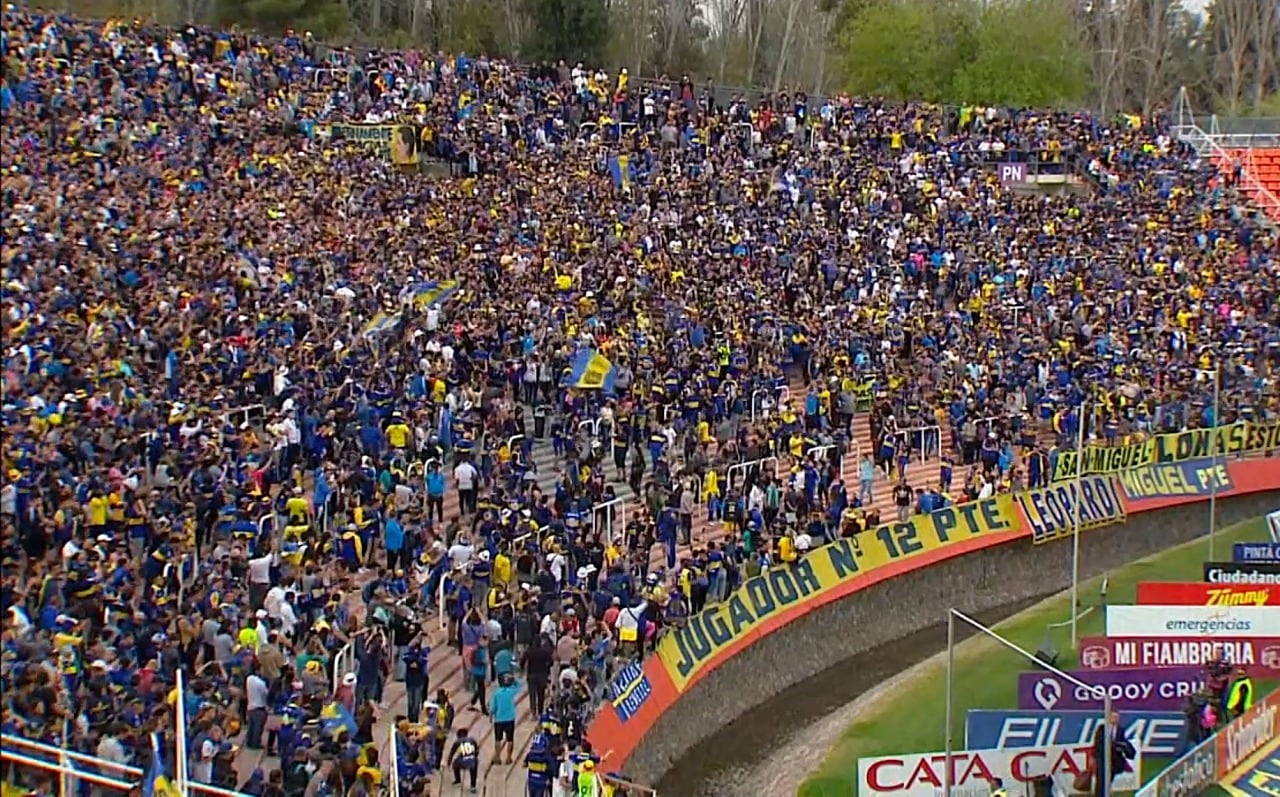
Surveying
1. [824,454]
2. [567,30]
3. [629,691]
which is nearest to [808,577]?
[824,454]

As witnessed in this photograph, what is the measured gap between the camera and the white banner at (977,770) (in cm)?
2303

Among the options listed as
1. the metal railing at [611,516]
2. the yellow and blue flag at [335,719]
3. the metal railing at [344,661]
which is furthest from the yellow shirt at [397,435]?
the yellow and blue flag at [335,719]

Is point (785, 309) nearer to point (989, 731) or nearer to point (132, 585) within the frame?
point (989, 731)

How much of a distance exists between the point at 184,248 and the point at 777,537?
1182 cm

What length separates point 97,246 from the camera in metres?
28.5

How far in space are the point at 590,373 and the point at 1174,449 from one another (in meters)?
14.2

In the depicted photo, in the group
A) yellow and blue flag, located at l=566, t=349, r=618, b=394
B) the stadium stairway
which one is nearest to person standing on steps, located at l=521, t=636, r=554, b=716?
yellow and blue flag, located at l=566, t=349, r=618, b=394

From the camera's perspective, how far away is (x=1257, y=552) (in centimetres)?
3303

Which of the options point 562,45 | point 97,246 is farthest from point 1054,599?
point 562,45

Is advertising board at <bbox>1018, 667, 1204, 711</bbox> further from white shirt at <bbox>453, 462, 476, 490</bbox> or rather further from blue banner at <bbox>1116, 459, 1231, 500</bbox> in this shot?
blue banner at <bbox>1116, 459, 1231, 500</bbox>

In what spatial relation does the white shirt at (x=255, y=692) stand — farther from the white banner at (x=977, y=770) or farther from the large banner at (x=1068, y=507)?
the large banner at (x=1068, y=507)

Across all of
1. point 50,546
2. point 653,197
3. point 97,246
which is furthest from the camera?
point 653,197

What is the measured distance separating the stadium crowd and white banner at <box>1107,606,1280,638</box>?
5887 millimetres

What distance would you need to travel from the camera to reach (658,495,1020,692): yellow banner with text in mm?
26828
